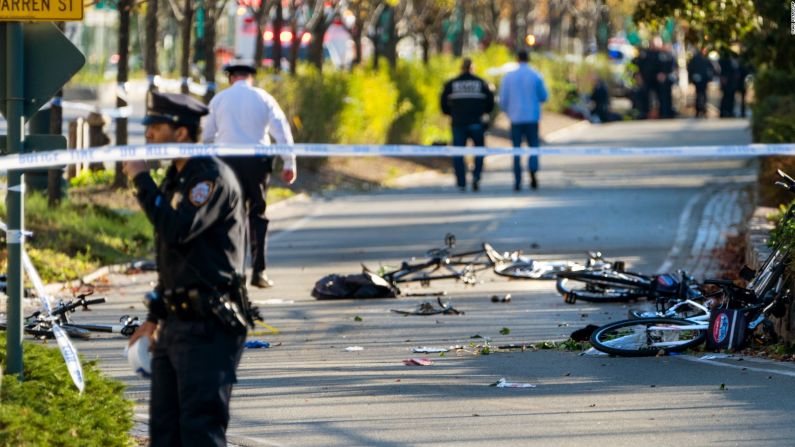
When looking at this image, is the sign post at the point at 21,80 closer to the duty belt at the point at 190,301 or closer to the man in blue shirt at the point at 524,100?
the duty belt at the point at 190,301

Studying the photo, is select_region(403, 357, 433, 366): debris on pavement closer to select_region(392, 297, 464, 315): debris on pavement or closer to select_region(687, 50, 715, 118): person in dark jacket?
select_region(392, 297, 464, 315): debris on pavement

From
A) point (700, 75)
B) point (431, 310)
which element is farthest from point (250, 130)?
point (700, 75)

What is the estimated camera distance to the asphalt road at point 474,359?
8.06m

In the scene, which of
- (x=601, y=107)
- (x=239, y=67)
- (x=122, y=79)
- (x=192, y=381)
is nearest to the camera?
(x=192, y=381)

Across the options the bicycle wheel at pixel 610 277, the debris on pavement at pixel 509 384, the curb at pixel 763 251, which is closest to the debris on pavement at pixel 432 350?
the debris on pavement at pixel 509 384

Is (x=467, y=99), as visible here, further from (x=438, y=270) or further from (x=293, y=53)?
(x=438, y=270)

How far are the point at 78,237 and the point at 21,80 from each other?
7.93 meters

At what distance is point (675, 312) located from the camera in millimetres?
10484

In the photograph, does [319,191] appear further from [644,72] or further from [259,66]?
[644,72]

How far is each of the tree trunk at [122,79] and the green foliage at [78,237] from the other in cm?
190

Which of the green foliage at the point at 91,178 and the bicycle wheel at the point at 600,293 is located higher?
the green foliage at the point at 91,178

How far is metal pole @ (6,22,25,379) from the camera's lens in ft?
24.1

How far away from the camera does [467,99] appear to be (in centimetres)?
2408

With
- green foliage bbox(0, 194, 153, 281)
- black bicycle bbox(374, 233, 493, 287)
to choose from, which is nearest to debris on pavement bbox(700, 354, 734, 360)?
black bicycle bbox(374, 233, 493, 287)
